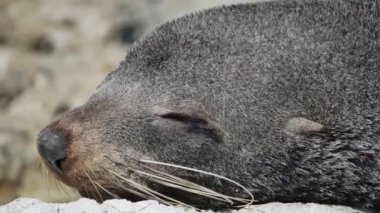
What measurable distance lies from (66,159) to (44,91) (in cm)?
553

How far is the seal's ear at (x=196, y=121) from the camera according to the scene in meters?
4.74

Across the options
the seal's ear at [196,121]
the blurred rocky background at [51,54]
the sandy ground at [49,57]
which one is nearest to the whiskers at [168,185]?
the seal's ear at [196,121]

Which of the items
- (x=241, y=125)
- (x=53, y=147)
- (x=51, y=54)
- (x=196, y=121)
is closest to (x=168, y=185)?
(x=196, y=121)

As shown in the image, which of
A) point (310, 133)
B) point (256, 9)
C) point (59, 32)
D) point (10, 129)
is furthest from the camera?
point (59, 32)

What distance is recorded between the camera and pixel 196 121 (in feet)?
15.6

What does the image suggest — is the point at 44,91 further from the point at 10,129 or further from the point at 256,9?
the point at 256,9

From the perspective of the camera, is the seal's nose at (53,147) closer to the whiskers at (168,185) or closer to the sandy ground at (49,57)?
the whiskers at (168,185)

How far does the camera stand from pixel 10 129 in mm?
9758

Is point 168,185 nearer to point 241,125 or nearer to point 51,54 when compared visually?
point 241,125

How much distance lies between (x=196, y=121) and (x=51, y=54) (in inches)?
242

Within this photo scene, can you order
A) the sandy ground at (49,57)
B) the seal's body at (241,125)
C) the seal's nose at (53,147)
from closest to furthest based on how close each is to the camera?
the seal's body at (241,125)
the seal's nose at (53,147)
the sandy ground at (49,57)

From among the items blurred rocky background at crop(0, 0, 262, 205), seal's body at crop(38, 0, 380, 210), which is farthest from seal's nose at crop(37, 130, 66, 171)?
blurred rocky background at crop(0, 0, 262, 205)

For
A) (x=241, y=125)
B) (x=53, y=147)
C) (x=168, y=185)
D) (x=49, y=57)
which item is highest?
(x=49, y=57)

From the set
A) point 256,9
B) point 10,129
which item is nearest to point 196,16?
point 256,9
